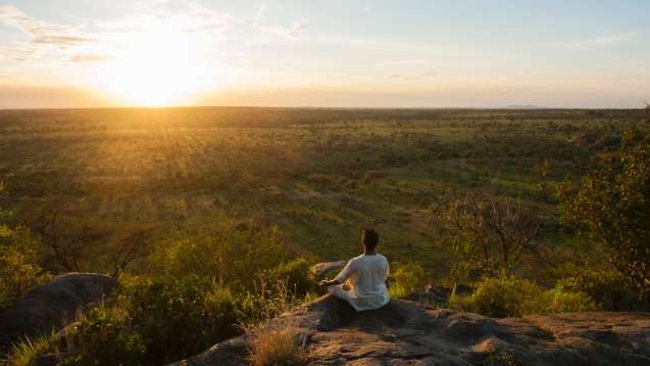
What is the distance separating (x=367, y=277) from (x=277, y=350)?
8.39ft

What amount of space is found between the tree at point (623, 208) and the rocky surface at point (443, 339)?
3.57 meters

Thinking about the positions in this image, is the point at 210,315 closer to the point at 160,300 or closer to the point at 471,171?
the point at 160,300

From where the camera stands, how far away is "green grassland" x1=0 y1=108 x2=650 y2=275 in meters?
38.2

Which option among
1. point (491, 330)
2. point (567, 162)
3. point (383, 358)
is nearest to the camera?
point (383, 358)

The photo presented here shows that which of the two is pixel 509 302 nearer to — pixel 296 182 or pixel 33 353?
pixel 33 353

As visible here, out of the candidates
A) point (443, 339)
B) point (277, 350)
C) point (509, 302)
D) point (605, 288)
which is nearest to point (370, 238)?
point (443, 339)

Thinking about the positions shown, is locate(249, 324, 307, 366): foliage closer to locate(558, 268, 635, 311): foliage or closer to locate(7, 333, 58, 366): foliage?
locate(7, 333, 58, 366): foliage

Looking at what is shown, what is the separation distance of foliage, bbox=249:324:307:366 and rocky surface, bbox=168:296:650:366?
0.77ft

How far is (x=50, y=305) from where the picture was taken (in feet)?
48.3

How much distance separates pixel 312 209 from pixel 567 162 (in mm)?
37618

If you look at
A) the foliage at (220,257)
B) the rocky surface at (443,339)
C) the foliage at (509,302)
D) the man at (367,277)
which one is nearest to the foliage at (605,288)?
the foliage at (509,302)

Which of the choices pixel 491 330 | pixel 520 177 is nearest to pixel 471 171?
pixel 520 177

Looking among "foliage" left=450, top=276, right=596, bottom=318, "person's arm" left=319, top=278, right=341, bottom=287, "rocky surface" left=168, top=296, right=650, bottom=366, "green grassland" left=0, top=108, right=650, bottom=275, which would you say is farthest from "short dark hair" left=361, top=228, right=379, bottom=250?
"green grassland" left=0, top=108, right=650, bottom=275

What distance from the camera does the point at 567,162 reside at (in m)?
67.5
